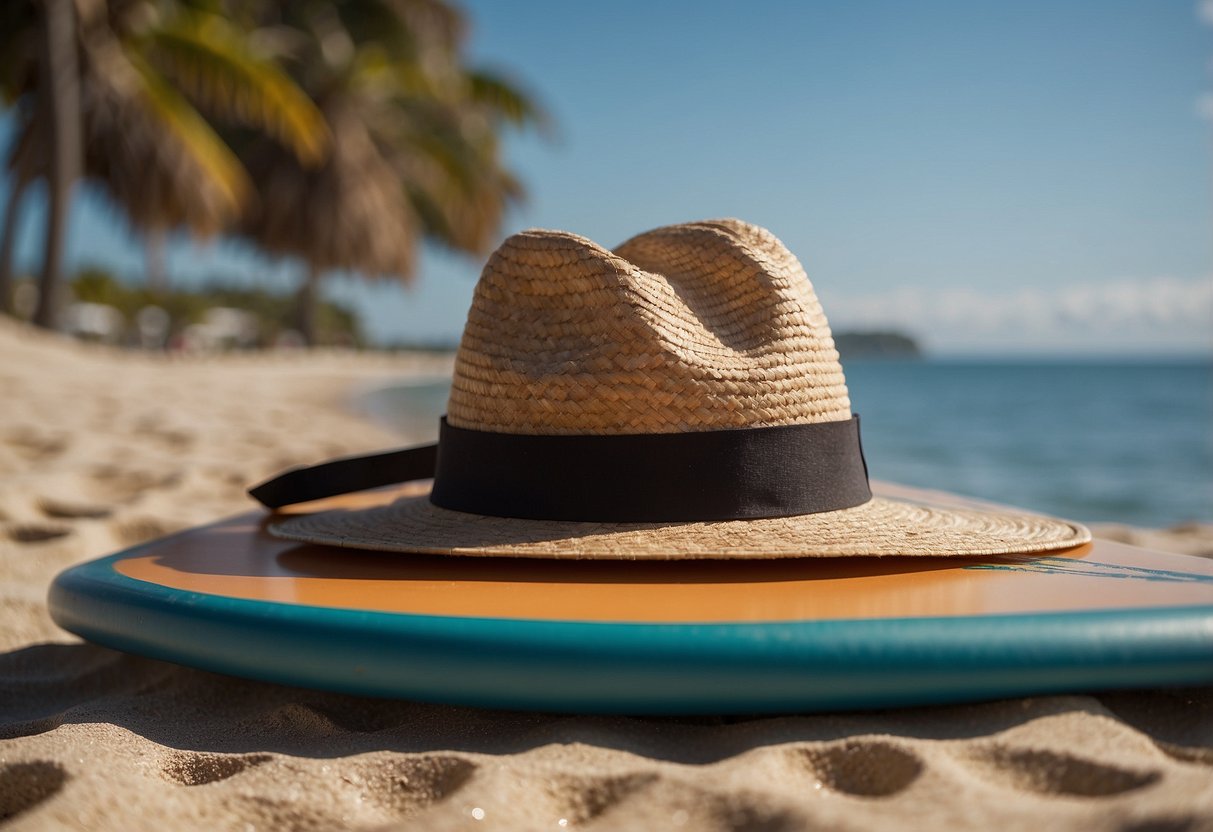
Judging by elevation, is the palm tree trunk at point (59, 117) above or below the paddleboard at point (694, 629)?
above

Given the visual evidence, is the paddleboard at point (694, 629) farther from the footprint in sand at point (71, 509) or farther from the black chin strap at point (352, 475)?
the footprint in sand at point (71, 509)

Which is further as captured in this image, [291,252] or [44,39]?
[291,252]

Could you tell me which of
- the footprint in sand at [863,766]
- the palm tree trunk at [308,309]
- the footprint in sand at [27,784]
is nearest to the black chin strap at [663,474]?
the footprint in sand at [863,766]

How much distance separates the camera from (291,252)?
18.5 metres

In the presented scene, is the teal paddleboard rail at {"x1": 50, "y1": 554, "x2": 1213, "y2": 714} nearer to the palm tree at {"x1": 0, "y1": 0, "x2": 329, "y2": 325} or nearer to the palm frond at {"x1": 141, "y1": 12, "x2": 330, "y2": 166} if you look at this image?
the palm tree at {"x1": 0, "y1": 0, "x2": 329, "y2": 325}

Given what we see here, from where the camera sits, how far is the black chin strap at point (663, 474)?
1.49 m

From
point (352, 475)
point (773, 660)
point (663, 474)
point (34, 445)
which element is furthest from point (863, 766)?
point (34, 445)

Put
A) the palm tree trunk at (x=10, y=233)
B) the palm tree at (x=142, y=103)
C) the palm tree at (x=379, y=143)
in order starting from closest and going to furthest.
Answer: the palm tree at (x=142, y=103), the palm tree trunk at (x=10, y=233), the palm tree at (x=379, y=143)

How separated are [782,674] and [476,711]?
1.41 ft

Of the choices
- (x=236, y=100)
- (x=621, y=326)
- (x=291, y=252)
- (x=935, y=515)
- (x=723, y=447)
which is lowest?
(x=935, y=515)

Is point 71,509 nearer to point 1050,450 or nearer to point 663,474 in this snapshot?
point 663,474

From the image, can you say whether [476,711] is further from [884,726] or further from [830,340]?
[830,340]

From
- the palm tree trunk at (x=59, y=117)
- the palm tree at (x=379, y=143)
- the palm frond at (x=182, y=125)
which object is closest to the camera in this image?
the palm tree trunk at (x=59, y=117)

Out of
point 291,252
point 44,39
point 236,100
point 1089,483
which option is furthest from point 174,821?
point 291,252
